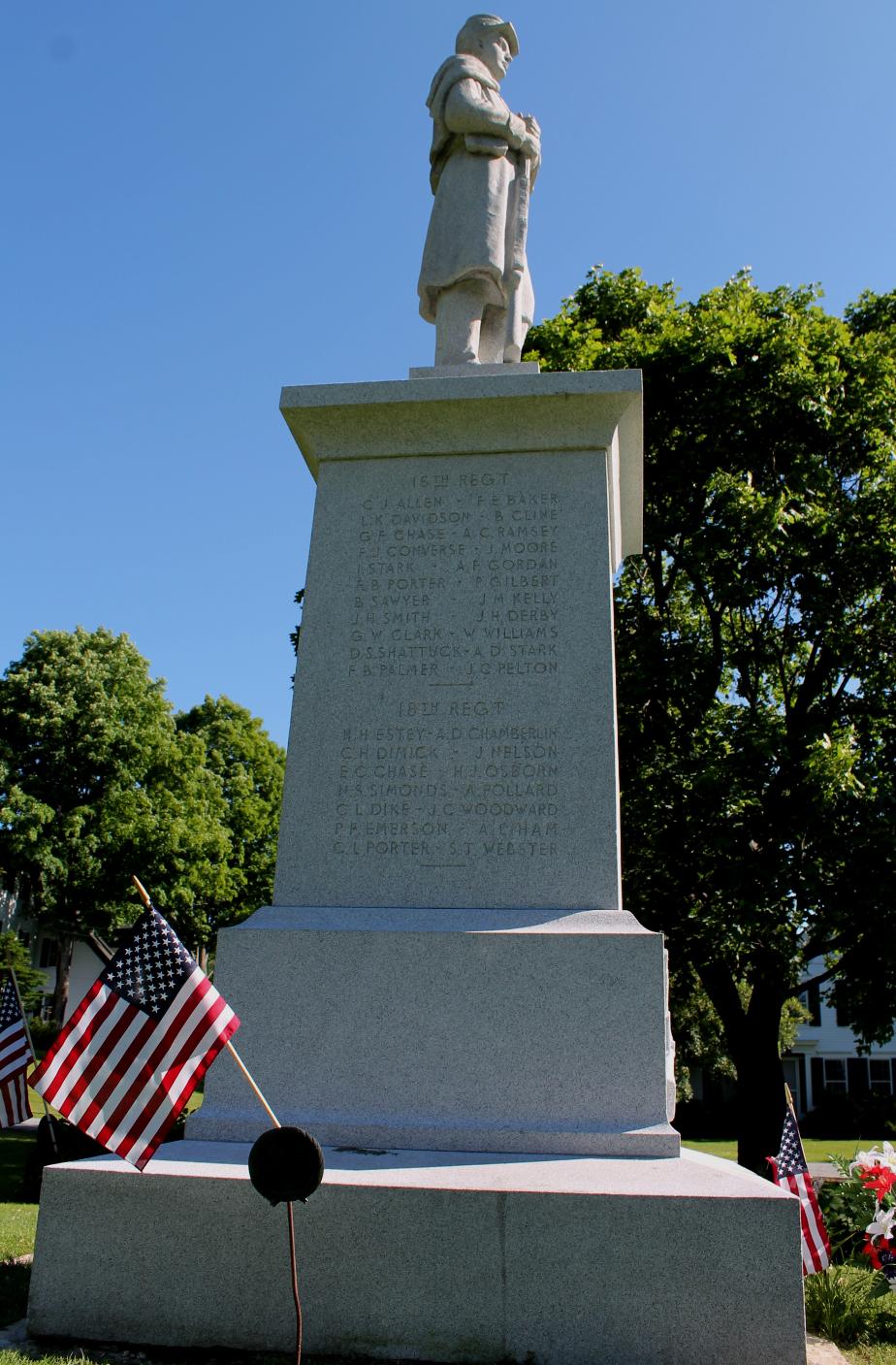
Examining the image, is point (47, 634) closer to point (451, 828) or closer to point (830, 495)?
point (830, 495)

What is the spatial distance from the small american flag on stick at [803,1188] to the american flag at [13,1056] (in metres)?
6.07

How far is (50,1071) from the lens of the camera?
4141 mm

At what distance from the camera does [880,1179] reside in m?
5.29

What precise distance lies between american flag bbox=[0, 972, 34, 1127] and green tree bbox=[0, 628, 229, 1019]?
23541 millimetres

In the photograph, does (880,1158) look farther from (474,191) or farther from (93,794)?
(93,794)

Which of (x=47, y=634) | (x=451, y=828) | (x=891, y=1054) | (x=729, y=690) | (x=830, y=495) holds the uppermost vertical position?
(x=47, y=634)

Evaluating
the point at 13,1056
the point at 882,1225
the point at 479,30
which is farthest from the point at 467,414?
the point at 13,1056

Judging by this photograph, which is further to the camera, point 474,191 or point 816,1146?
point 816,1146

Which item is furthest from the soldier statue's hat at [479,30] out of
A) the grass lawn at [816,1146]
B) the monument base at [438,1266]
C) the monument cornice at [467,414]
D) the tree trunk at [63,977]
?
the tree trunk at [63,977]

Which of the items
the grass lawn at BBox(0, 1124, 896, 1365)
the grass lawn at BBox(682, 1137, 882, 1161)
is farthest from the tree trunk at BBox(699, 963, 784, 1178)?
the grass lawn at BBox(682, 1137, 882, 1161)

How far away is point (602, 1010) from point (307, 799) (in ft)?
6.33

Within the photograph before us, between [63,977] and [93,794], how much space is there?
820 cm

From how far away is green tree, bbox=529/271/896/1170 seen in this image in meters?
13.9

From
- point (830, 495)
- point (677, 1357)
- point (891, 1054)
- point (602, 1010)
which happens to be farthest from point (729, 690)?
point (891, 1054)
